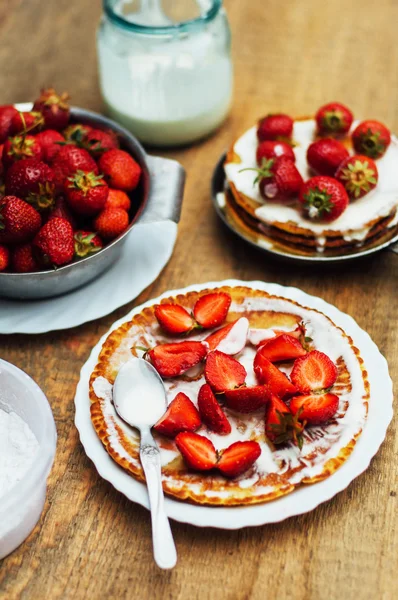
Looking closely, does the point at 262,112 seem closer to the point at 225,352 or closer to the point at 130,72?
the point at 130,72

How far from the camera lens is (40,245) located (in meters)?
1.36

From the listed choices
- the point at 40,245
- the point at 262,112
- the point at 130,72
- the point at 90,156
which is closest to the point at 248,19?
the point at 262,112

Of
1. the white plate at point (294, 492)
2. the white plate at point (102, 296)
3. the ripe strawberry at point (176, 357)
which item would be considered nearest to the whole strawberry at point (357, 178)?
the white plate at point (294, 492)

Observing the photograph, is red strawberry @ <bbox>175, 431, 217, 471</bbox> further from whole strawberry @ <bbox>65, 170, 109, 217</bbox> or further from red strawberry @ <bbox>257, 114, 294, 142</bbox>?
red strawberry @ <bbox>257, 114, 294, 142</bbox>

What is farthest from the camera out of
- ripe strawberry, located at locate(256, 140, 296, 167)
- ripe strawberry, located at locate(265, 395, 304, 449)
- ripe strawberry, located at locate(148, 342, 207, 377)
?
ripe strawberry, located at locate(256, 140, 296, 167)

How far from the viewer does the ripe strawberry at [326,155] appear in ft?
5.18

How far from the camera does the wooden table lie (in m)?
1.07

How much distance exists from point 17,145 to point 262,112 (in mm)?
876

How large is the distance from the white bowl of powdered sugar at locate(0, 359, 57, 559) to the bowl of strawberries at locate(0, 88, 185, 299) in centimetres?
30

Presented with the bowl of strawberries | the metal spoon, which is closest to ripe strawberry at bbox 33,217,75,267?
the bowl of strawberries

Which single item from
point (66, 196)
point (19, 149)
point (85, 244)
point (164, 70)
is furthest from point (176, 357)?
point (164, 70)

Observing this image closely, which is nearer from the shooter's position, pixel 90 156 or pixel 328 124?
pixel 90 156

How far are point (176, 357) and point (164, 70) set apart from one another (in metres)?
0.88

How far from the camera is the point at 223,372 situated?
48.5 inches
